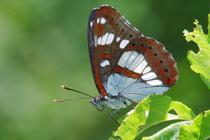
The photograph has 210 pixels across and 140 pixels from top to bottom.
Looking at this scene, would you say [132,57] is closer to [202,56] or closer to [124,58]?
[124,58]

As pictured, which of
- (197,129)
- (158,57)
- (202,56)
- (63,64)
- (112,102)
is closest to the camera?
(197,129)

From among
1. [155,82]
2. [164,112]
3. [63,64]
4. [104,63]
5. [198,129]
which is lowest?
[198,129]

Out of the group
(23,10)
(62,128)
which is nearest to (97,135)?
(62,128)

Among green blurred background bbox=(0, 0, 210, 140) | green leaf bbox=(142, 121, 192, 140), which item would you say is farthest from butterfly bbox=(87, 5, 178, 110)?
green blurred background bbox=(0, 0, 210, 140)


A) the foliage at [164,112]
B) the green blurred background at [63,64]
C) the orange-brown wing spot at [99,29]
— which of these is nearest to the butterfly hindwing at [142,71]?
the orange-brown wing spot at [99,29]

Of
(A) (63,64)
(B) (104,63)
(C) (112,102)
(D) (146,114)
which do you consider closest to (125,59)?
(B) (104,63)

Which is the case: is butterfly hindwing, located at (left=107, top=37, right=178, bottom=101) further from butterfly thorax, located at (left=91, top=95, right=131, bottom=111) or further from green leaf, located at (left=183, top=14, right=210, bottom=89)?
Answer: green leaf, located at (left=183, top=14, right=210, bottom=89)

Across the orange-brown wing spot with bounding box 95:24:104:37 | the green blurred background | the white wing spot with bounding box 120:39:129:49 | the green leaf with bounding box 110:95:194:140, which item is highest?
the green blurred background
